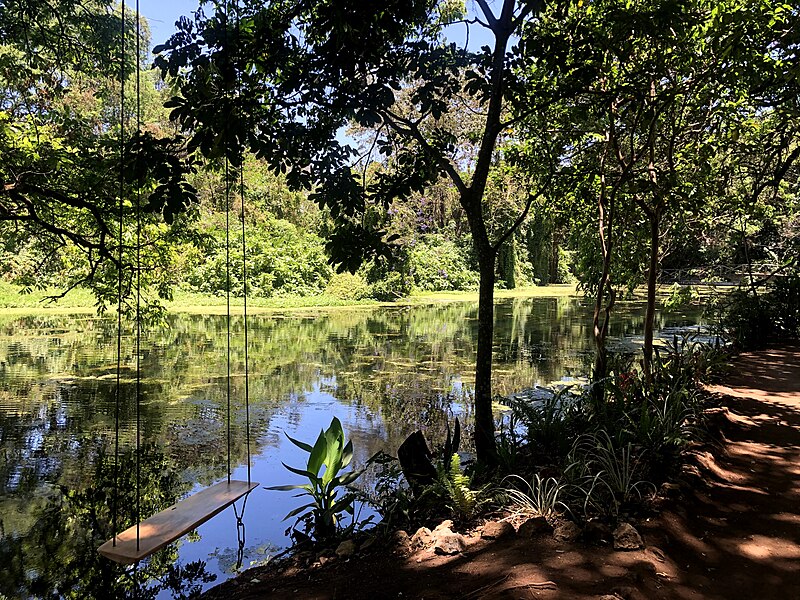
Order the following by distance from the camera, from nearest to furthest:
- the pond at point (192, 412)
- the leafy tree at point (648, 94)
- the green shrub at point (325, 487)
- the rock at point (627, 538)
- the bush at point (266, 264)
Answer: the rock at point (627, 538) < the leafy tree at point (648, 94) < the green shrub at point (325, 487) < the pond at point (192, 412) < the bush at point (266, 264)

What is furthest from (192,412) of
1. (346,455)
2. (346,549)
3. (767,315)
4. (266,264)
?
(266,264)

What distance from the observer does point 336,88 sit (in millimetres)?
3162

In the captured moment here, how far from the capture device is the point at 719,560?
7.63ft

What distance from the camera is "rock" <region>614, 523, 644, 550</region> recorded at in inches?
89.9

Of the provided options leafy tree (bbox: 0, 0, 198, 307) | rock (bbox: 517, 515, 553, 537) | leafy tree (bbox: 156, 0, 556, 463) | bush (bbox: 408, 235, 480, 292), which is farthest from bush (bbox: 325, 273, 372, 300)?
rock (bbox: 517, 515, 553, 537)

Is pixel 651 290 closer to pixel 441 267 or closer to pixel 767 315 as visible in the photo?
pixel 767 315

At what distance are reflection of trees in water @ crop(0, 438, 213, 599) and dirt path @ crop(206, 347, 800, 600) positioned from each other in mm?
559

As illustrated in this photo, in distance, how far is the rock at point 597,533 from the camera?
A: 237 cm

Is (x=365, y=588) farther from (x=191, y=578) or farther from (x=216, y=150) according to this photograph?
(x=216, y=150)

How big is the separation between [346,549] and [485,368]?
1.30 metres

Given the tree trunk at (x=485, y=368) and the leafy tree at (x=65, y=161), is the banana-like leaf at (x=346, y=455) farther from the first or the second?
the leafy tree at (x=65, y=161)

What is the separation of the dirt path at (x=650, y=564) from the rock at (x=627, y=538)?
3cm

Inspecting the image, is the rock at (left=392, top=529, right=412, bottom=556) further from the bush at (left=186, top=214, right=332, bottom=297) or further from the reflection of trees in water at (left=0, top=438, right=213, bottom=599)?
the bush at (left=186, top=214, right=332, bottom=297)

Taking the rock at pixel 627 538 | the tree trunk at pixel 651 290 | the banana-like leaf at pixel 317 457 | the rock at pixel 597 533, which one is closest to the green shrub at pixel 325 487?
the banana-like leaf at pixel 317 457
